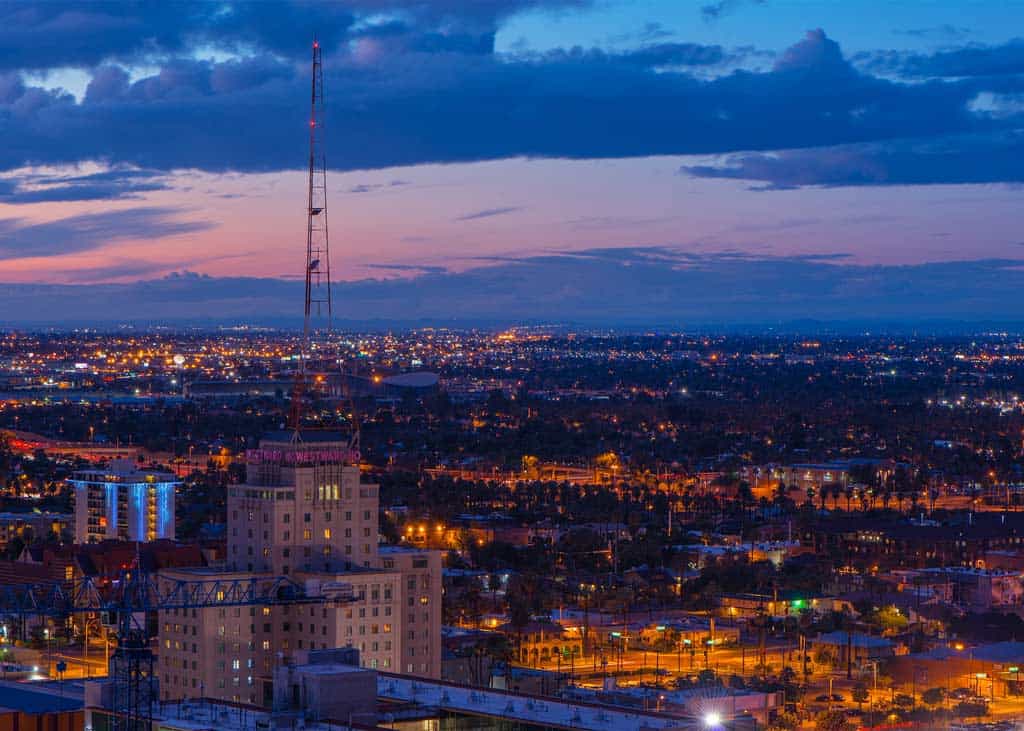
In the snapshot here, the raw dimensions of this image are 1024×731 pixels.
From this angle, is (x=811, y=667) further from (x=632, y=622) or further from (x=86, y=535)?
(x=86, y=535)

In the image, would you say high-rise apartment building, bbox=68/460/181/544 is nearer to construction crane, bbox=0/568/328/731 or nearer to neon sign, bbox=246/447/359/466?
construction crane, bbox=0/568/328/731

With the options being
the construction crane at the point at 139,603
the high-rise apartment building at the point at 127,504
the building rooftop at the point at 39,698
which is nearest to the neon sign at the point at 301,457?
the construction crane at the point at 139,603

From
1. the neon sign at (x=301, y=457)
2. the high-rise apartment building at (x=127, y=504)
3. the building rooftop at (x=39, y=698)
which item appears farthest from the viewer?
the high-rise apartment building at (x=127, y=504)

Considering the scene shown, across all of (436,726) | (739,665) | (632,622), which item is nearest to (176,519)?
(632,622)

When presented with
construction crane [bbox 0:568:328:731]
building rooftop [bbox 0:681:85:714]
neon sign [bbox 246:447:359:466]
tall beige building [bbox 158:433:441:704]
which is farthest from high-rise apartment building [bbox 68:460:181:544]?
building rooftop [bbox 0:681:85:714]

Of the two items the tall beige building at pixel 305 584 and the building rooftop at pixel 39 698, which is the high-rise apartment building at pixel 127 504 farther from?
the building rooftop at pixel 39 698
